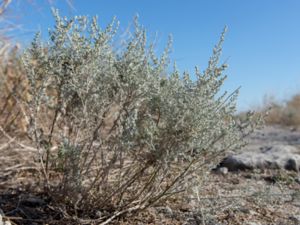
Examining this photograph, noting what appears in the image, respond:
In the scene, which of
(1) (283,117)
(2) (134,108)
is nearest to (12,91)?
(2) (134,108)

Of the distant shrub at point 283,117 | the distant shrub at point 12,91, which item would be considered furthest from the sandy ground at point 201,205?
the distant shrub at point 283,117

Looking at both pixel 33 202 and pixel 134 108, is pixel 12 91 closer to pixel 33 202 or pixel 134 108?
pixel 33 202

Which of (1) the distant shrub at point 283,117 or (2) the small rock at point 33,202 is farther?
(1) the distant shrub at point 283,117

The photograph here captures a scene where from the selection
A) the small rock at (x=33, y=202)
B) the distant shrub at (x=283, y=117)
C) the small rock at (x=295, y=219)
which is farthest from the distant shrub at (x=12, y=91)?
the distant shrub at (x=283, y=117)

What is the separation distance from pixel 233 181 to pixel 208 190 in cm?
47

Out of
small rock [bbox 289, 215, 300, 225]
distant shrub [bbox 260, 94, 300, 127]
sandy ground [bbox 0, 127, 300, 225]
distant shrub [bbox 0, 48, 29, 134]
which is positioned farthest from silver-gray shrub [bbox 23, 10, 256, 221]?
distant shrub [bbox 260, 94, 300, 127]

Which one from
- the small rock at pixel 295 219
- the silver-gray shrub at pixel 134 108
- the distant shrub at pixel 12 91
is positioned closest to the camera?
the silver-gray shrub at pixel 134 108

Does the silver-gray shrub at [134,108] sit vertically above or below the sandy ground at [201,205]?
above

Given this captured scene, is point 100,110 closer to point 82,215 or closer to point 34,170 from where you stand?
point 82,215

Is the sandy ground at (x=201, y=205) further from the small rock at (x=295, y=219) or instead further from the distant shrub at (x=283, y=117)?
the distant shrub at (x=283, y=117)

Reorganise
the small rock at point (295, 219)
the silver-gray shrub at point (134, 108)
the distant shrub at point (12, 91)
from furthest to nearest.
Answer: the distant shrub at point (12, 91) < the small rock at point (295, 219) < the silver-gray shrub at point (134, 108)

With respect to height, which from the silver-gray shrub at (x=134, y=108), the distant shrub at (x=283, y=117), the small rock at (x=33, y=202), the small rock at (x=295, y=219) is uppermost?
the distant shrub at (x=283, y=117)

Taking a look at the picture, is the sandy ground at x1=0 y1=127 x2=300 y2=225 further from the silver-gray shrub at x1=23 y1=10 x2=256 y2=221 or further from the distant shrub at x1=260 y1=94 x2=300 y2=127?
the distant shrub at x1=260 y1=94 x2=300 y2=127

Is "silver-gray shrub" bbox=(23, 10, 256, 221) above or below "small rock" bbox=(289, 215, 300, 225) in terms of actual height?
above
